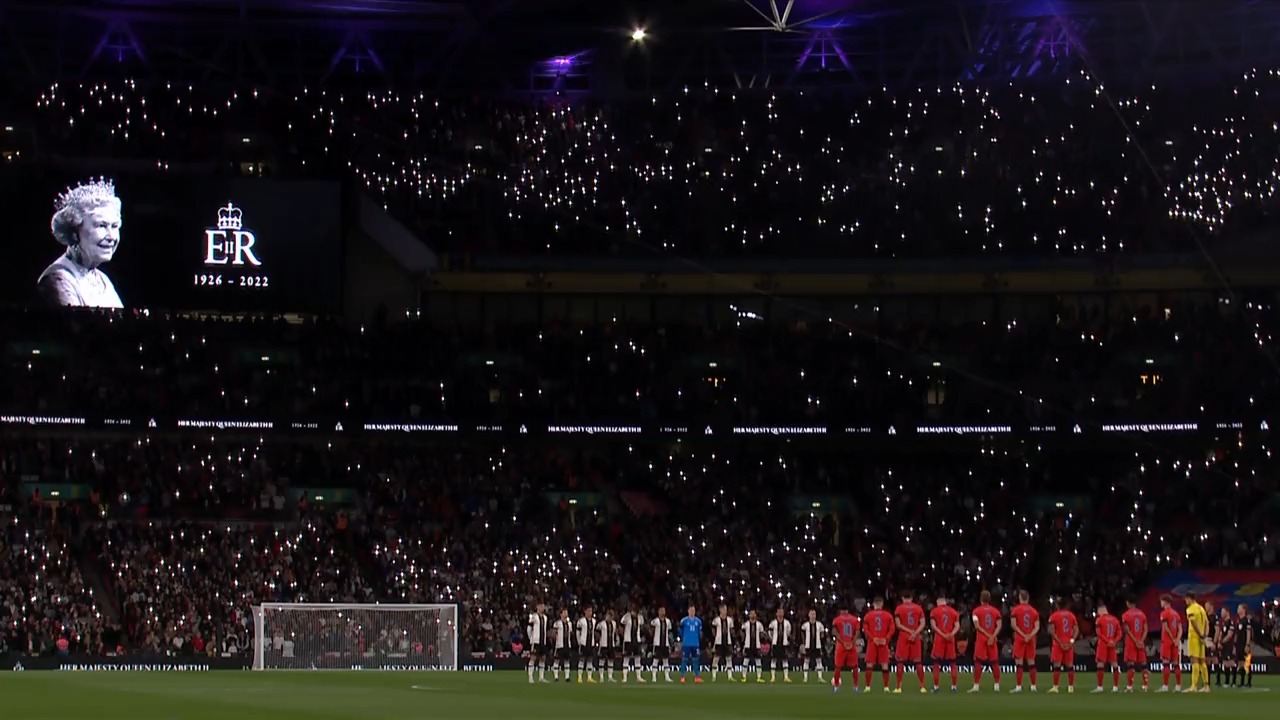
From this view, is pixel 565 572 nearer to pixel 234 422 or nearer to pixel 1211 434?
pixel 234 422

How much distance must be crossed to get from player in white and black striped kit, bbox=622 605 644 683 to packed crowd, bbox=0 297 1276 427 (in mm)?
12362

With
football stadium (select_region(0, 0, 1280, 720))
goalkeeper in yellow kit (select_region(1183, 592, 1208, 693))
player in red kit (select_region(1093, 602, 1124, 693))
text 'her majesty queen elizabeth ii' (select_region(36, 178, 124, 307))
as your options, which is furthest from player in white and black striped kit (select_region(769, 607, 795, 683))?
text 'her majesty queen elizabeth ii' (select_region(36, 178, 124, 307))

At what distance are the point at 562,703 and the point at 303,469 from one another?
3478cm

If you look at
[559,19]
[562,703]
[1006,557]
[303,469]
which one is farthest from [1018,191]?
[562,703]

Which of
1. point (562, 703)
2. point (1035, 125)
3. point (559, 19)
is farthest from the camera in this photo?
point (1035, 125)

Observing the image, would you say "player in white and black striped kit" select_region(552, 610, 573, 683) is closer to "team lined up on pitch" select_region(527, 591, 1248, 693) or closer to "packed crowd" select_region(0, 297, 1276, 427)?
"team lined up on pitch" select_region(527, 591, 1248, 693)

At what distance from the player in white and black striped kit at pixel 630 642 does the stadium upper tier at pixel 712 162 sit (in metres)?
17.0

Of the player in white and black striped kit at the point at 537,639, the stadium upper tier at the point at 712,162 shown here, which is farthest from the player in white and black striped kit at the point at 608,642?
the stadium upper tier at the point at 712,162

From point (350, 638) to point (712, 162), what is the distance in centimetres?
2282

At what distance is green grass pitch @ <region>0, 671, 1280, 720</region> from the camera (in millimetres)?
27453

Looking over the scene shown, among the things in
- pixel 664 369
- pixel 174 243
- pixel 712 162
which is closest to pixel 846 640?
pixel 664 369

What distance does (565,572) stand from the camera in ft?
196

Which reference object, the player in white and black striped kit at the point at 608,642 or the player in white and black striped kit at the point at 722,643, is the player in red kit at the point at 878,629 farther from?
the player in white and black striped kit at the point at 608,642

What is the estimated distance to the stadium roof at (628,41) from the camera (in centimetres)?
5756
